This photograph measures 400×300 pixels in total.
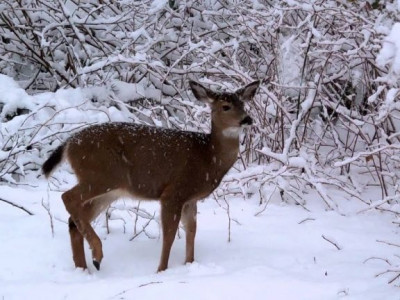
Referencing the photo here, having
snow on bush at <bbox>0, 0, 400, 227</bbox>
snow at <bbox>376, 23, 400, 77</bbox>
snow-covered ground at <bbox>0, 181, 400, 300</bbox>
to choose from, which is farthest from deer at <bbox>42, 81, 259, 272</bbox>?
snow at <bbox>376, 23, 400, 77</bbox>

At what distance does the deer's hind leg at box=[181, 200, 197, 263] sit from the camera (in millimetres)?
5379

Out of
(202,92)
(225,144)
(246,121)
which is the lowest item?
(225,144)

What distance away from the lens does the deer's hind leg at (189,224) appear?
17.6 feet

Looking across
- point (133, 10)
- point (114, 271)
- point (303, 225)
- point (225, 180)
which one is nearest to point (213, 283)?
point (114, 271)

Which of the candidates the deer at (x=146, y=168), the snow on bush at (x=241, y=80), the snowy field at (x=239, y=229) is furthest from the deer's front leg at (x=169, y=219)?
the snow on bush at (x=241, y=80)

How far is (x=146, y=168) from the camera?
5.39 metres

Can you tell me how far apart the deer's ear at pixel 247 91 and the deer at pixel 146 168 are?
6.3 inches

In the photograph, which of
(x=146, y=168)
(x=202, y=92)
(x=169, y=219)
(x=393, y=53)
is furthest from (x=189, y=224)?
(x=393, y=53)

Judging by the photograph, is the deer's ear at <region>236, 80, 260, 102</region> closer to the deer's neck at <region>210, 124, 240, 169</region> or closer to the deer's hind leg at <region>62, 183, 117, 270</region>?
the deer's neck at <region>210, 124, 240, 169</region>

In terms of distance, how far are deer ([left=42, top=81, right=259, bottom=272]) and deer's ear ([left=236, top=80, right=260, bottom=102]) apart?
160 millimetres

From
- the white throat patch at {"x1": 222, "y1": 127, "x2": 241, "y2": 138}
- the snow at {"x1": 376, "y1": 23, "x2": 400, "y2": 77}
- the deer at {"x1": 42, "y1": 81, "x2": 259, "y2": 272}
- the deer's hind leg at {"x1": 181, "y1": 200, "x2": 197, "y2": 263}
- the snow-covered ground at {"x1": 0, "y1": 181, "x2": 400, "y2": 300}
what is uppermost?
the snow at {"x1": 376, "y1": 23, "x2": 400, "y2": 77}

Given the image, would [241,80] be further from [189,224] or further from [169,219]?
[169,219]

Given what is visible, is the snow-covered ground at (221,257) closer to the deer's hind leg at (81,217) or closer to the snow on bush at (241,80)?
the deer's hind leg at (81,217)

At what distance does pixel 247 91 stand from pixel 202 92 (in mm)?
377
